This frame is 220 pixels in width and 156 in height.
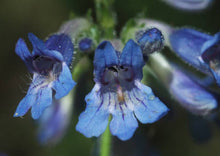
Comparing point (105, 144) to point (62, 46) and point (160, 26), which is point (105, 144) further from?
point (160, 26)

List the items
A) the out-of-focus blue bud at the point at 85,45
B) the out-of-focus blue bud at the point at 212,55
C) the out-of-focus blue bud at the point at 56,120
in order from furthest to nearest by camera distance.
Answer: the out-of-focus blue bud at the point at 56,120 → the out-of-focus blue bud at the point at 85,45 → the out-of-focus blue bud at the point at 212,55

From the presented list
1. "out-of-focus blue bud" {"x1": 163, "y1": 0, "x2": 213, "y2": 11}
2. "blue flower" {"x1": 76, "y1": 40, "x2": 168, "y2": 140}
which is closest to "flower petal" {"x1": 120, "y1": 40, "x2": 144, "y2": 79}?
"blue flower" {"x1": 76, "y1": 40, "x2": 168, "y2": 140}

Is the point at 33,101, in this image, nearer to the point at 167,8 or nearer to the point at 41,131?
the point at 41,131

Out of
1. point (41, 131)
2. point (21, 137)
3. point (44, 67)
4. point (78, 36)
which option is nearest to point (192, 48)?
point (78, 36)

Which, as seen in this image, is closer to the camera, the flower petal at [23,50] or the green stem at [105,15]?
the flower petal at [23,50]

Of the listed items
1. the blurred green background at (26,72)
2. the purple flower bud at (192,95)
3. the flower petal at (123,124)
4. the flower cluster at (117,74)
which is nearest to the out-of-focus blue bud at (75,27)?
the flower cluster at (117,74)

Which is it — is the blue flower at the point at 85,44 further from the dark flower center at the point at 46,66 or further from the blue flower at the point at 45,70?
the dark flower center at the point at 46,66
